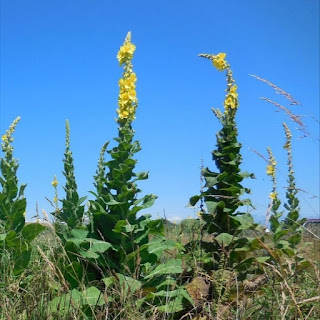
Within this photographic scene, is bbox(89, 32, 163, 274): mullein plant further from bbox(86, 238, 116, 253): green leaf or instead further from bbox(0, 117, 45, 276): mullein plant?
bbox(0, 117, 45, 276): mullein plant

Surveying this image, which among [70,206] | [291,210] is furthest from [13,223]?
[291,210]

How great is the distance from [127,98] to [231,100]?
136 centimetres

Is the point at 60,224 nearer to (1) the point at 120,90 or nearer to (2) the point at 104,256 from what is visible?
(2) the point at 104,256

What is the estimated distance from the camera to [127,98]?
4.89 m

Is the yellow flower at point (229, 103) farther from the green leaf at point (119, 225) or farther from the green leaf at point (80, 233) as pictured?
the green leaf at point (80, 233)

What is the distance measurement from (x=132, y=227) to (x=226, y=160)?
1580mm

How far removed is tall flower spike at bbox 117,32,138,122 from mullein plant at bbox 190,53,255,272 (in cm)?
110

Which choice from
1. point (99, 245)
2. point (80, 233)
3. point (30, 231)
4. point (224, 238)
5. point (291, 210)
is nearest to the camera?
point (99, 245)

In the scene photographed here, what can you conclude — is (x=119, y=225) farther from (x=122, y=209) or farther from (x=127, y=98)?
(x=127, y=98)

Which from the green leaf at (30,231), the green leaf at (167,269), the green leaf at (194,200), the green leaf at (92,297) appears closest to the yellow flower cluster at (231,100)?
the green leaf at (194,200)

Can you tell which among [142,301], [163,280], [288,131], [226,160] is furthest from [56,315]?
[288,131]

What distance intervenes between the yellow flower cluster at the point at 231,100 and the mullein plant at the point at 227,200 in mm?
11

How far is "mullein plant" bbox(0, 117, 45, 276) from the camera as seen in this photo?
4.66 metres

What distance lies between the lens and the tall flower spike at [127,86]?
4.86 meters
